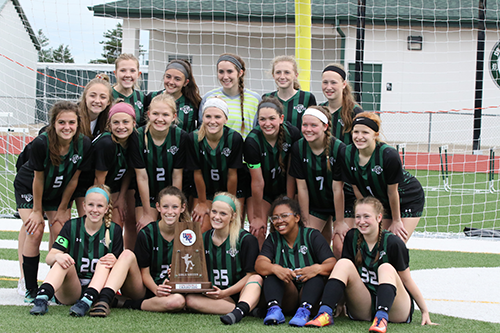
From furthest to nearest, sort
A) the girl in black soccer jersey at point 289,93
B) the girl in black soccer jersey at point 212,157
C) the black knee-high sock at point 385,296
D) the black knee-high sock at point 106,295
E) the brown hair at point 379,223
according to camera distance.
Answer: the girl in black soccer jersey at point 289,93 → the girl in black soccer jersey at point 212,157 → the brown hair at point 379,223 → the black knee-high sock at point 106,295 → the black knee-high sock at point 385,296

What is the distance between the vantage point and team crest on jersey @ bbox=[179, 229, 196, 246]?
3.14 meters

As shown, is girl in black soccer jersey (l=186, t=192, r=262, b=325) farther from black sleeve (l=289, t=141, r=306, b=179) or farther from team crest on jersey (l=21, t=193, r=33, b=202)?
team crest on jersey (l=21, t=193, r=33, b=202)

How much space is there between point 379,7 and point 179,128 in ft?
33.0

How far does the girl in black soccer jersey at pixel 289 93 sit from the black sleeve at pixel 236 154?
51cm

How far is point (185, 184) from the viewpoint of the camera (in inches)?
150

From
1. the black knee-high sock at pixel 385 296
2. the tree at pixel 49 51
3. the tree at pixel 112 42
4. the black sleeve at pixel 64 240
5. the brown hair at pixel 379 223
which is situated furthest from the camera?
the tree at pixel 49 51

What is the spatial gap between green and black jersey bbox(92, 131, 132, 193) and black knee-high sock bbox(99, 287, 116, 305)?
891mm

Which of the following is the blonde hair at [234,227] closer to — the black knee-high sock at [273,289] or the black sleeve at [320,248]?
the black knee-high sock at [273,289]

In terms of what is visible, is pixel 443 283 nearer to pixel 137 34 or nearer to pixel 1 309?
pixel 1 309

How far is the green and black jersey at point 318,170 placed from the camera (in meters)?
3.43

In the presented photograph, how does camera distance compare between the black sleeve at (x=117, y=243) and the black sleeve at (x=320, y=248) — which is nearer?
the black sleeve at (x=320, y=248)

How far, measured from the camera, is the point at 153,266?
3.29 metres

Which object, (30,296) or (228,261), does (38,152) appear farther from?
(228,261)

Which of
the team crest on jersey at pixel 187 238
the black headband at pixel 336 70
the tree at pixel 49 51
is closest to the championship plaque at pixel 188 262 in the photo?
the team crest on jersey at pixel 187 238
